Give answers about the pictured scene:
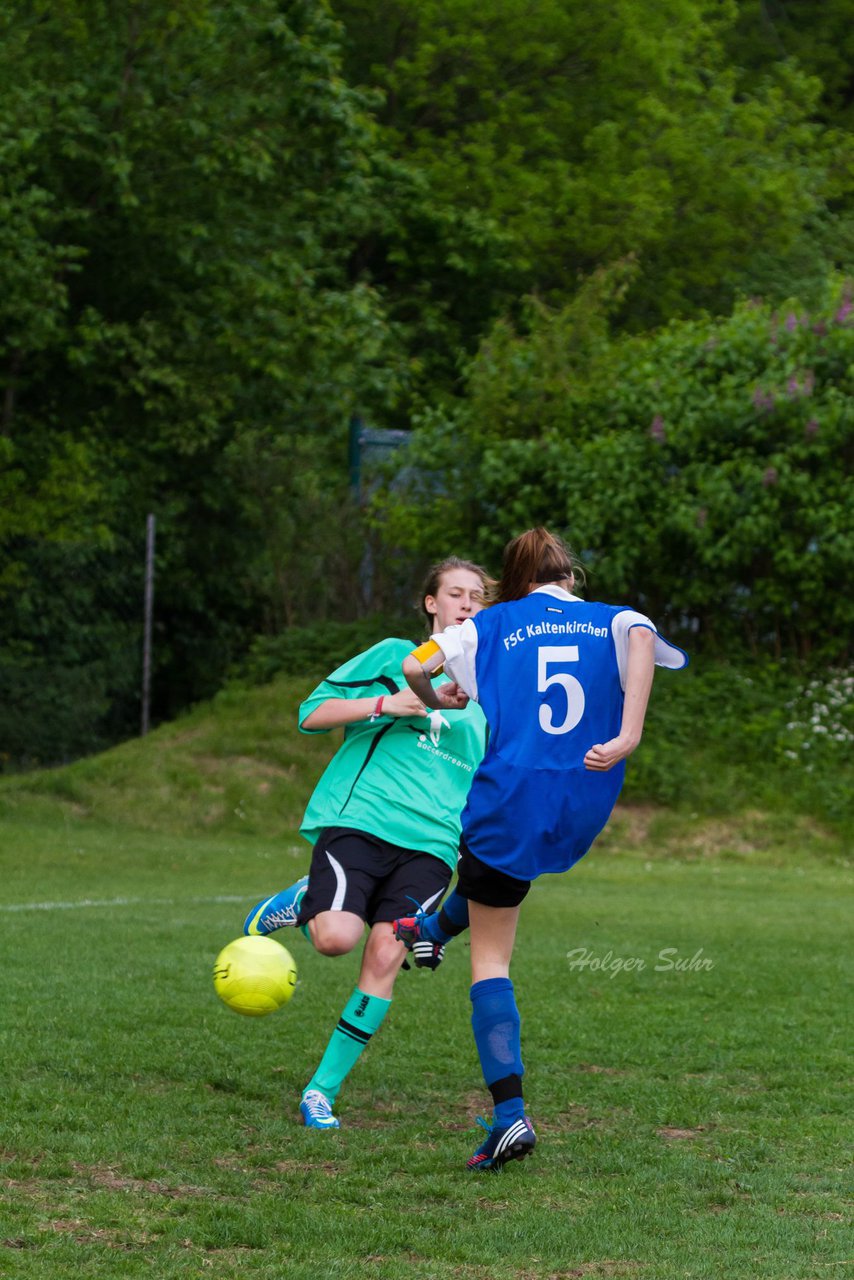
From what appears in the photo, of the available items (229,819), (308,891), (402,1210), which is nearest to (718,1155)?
(402,1210)

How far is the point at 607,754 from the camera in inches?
186

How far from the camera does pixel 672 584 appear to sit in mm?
18531

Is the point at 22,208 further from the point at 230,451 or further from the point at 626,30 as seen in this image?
the point at 626,30

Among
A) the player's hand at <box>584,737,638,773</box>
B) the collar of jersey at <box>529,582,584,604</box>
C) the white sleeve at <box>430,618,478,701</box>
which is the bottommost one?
the player's hand at <box>584,737,638,773</box>

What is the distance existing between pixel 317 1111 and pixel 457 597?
1.74 meters

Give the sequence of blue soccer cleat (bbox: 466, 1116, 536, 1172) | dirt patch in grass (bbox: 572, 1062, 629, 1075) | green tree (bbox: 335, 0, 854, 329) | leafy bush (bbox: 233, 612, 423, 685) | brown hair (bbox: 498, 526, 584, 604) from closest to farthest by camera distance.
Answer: blue soccer cleat (bbox: 466, 1116, 536, 1172)
brown hair (bbox: 498, 526, 584, 604)
dirt patch in grass (bbox: 572, 1062, 629, 1075)
leafy bush (bbox: 233, 612, 423, 685)
green tree (bbox: 335, 0, 854, 329)

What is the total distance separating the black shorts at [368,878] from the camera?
18.3ft

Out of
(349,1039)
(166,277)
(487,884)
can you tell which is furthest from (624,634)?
(166,277)

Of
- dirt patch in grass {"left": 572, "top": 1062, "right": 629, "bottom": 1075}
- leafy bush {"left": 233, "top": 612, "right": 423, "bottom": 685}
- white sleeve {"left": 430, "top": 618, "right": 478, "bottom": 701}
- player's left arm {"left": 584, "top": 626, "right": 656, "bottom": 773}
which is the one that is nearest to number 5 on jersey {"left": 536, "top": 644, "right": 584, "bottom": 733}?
player's left arm {"left": 584, "top": 626, "right": 656, "bottom": 773}

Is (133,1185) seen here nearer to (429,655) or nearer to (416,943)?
(416,943)

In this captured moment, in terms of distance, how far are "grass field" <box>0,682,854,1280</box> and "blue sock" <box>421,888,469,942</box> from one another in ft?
1.99

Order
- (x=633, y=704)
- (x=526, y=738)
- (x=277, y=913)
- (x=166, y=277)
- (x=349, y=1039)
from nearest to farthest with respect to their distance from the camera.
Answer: (x=633, y=704) < (x=526, y=738) < (x=349, y=1039) < (x=277, y=913) < (x=166, y=277)

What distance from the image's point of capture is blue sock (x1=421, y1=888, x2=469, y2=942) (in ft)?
18.3

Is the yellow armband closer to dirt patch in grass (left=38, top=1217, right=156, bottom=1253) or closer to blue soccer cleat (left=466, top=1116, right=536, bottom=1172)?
blue soccer cleat (left=466, top=1116, right=536, bottom=1172)
